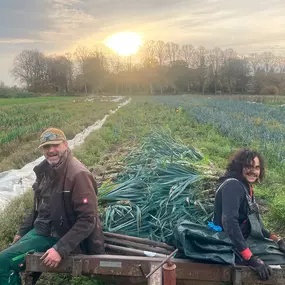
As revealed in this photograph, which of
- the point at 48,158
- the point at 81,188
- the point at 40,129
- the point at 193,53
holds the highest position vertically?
the point at 193,53

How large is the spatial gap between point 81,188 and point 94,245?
51cm

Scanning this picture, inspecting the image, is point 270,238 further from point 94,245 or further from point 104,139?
point 104,139

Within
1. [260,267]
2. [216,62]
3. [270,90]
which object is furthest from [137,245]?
[216,62]

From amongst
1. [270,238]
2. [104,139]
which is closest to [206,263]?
[270,238]

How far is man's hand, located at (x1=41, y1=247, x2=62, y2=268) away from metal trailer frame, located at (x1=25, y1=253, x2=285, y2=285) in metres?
0.10

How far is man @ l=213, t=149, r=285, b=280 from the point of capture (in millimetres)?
2775

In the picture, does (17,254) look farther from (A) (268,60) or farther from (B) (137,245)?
(A) (268,60)

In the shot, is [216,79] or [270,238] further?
[216,79]

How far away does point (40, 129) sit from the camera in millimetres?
15242

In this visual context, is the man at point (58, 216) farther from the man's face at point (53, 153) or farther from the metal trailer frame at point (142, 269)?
the metal trailer frame at point (142, 269)

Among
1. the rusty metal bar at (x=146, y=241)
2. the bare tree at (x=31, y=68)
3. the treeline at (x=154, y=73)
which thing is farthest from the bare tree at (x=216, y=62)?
the rusty metal bar at (x=146, y=241)

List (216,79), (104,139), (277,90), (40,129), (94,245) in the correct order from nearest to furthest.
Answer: (94,245) < (104,139) < (40,129) < (277,90) < (216,79)

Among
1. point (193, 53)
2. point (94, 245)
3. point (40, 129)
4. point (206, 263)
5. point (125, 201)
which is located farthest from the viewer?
point (193, 53)

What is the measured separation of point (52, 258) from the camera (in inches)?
112
